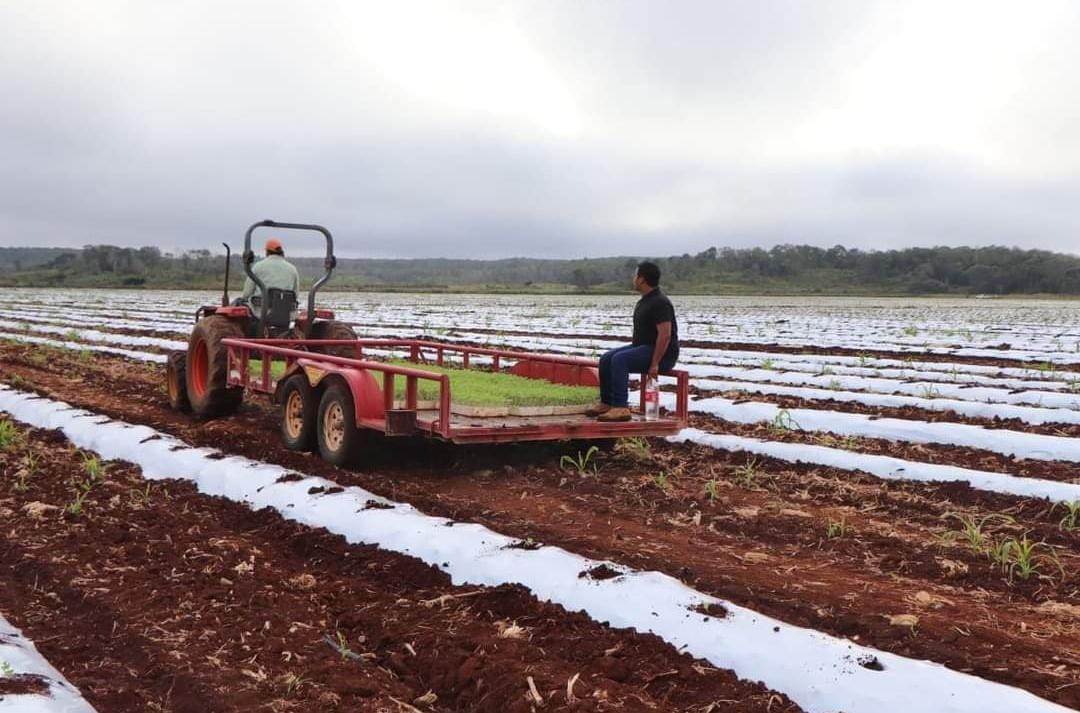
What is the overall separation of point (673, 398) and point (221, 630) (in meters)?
6.30

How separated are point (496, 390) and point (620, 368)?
892mm

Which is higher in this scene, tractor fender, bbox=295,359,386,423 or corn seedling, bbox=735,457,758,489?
tractor fender, bbox=295,359,386,423

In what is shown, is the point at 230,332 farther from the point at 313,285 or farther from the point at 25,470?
the point at 25,470

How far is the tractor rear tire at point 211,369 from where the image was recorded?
308 inches

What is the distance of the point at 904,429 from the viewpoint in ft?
25.1

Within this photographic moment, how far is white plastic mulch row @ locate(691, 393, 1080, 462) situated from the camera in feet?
22.7

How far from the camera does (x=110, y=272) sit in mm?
72500

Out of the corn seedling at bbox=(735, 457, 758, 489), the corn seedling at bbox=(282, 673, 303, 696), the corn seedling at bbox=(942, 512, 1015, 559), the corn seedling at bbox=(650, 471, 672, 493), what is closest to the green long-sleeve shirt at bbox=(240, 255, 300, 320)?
the corn seedling at bbox=(650, 471, 672, 493)

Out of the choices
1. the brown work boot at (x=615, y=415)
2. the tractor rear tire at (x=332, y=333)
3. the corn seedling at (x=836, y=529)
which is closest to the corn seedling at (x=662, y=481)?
the brown work boot at (x=615, y=415)

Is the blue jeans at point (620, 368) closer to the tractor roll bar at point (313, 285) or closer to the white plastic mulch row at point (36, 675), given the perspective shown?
the tractor roll bar at point (313, 285)

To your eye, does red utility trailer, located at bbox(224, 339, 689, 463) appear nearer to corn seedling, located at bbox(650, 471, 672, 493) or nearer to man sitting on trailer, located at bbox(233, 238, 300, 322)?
corn seedling, located at bbox(650, 471, 672, 493)

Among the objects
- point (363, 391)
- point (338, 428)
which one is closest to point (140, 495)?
point (338, 428)

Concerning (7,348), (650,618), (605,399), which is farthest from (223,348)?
(7,348)

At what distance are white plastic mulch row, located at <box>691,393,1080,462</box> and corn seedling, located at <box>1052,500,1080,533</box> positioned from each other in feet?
4.89
